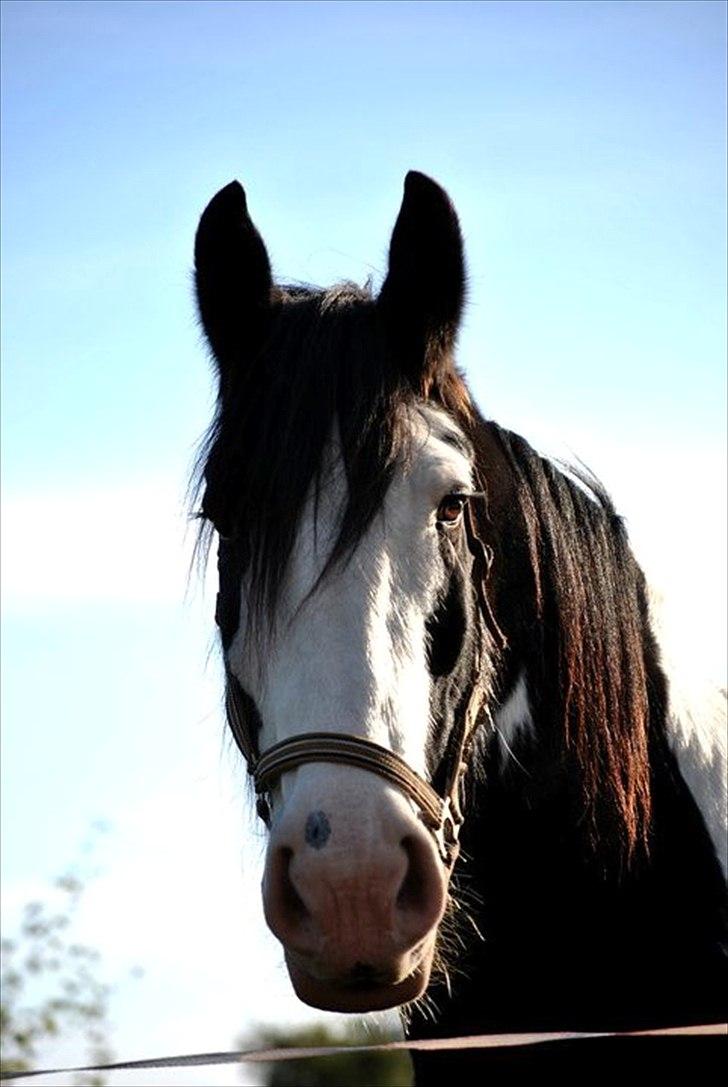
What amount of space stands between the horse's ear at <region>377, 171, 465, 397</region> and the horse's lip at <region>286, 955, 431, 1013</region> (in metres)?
1.54

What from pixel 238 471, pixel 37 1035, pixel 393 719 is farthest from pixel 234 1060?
pixel 37 1035

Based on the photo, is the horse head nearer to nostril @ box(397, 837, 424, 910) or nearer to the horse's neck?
nostril @ box(397, 837, 424, 910)

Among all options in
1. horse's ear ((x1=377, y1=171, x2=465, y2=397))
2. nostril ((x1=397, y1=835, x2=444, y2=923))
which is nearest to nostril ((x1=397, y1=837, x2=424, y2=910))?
nostril ((x1=397, y1=835, x2=444, y2=923))

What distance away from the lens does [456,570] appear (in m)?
3.35

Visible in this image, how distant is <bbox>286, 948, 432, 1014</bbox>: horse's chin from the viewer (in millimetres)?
2750

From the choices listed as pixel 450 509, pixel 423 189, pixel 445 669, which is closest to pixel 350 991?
pixel 445 669

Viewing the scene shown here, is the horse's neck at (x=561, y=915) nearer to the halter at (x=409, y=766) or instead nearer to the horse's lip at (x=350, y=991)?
the halter at (x=409, y=766)

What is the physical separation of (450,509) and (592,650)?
0.65 m

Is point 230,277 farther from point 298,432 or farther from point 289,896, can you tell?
point 289,896

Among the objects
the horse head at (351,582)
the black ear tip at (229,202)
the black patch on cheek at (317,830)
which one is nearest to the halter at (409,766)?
the horse head at (351,582)

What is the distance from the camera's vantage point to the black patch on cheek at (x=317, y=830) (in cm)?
262

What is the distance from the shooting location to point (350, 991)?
2.76m

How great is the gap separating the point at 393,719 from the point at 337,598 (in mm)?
279

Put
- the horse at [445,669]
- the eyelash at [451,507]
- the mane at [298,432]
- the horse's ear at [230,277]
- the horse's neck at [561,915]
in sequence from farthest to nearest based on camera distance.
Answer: the horse's ear at [230,277] → the horse's neck at [561,915] → the eyelash at [451,507] → the mane at [298,432] → the horse at [445,669]
